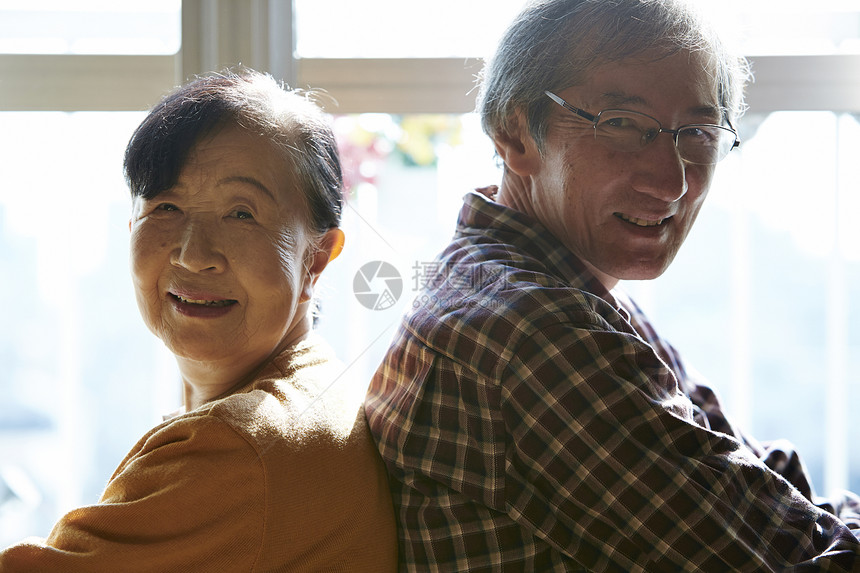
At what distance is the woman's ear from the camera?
3.56 ft

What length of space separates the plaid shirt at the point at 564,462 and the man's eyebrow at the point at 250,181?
28cm

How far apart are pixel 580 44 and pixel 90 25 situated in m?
1.04

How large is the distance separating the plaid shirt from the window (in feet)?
1.74

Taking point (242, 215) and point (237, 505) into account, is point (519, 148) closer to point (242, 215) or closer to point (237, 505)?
point (242, 215)

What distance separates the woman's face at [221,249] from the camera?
0.98 metres

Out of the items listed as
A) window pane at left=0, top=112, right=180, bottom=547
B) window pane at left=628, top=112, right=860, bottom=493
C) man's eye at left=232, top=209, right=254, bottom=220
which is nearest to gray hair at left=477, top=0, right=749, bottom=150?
man's eye at left=232, top=209, right=254, bottom=220

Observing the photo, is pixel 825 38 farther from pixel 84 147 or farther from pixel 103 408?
pixel 103 408

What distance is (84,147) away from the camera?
5.19 ft

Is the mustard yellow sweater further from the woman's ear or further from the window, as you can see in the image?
the window

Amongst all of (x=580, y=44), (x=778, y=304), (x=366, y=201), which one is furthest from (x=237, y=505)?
(x=778, y=304)

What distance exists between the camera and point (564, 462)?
87cm

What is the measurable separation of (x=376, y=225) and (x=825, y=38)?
3.46ft

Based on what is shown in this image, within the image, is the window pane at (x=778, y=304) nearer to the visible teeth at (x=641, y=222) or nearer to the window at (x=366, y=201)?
the window at (x=366, y=201)

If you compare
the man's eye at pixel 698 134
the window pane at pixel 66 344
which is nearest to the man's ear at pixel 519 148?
the man's eye at pixel 698 134
